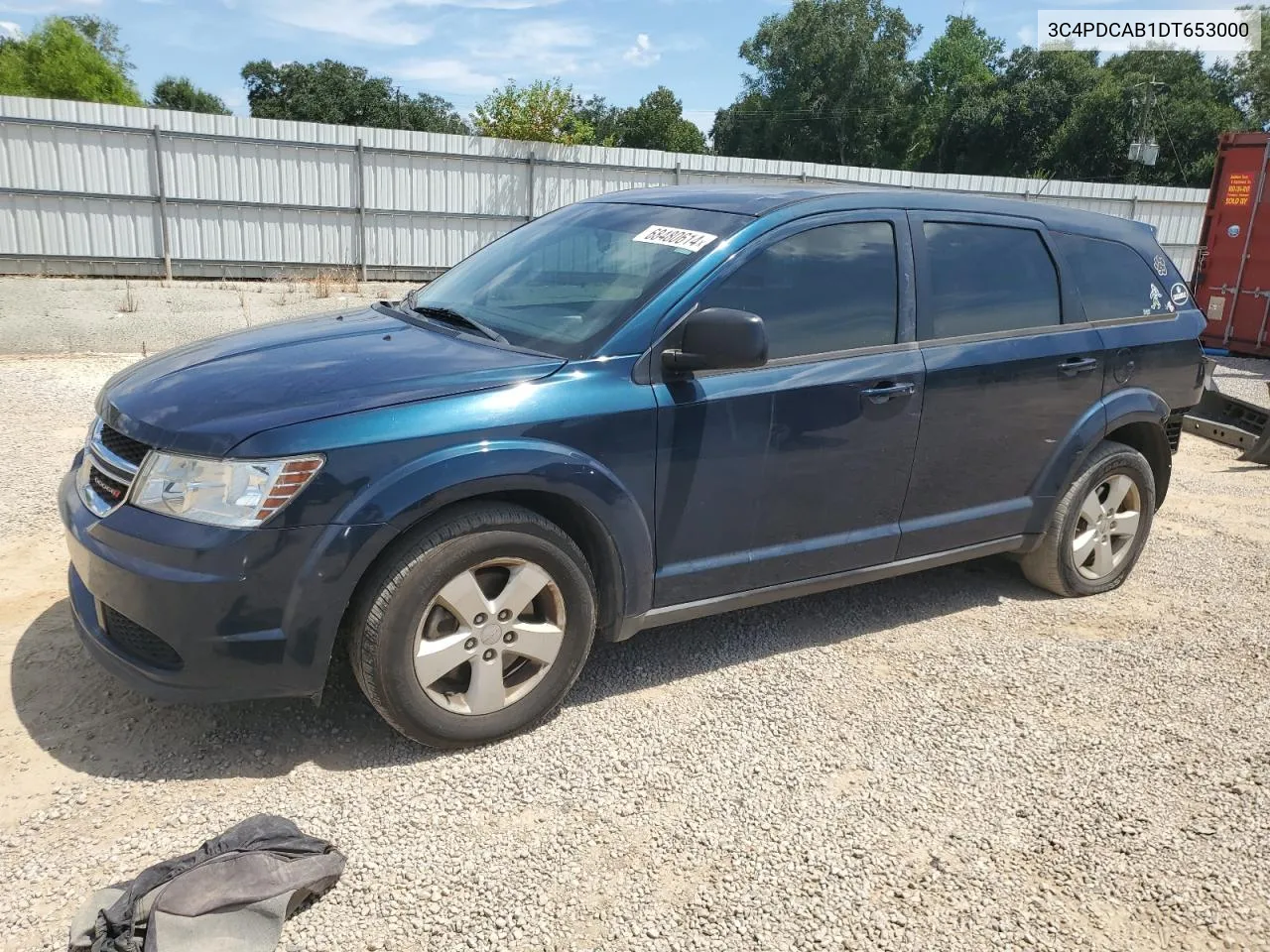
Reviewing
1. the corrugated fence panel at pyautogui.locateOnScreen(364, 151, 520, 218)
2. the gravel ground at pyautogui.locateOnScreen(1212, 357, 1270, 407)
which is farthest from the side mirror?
the corrugated fence panel at pyautogui.locateOnScreen(364, 151, 520, 218)

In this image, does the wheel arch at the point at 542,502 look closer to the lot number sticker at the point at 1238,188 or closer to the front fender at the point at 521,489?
the front fender at the point at 521,489

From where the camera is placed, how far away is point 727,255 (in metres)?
3.54

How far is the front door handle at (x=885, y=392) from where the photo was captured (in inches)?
150

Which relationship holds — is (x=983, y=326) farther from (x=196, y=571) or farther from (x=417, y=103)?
(x=417, y=103)

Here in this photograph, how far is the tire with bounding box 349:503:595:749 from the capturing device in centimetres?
297

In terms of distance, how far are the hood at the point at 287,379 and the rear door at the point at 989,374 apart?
1.70m

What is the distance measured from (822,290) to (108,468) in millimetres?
2569

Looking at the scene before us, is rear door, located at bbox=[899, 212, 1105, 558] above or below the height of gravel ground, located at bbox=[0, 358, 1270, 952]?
above

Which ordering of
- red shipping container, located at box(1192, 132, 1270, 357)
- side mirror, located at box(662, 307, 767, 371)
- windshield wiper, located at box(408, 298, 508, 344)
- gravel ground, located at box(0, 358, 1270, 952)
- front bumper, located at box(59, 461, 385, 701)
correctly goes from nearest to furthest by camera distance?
1. gravel ground, located at box(0, 358, 1270, 952)
2. front bumper, located at box(59, 461, 385, 701)
3. side mirror, located at box(662, 307, 767, 371)
4. windshield wiper, located at box(408, 298, 508, 344)
5. red shipping container, located at box(1192, 132, 1270, 357)

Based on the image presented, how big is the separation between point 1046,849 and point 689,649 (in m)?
1.61

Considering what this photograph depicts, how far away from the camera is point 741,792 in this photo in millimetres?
Result: 3121

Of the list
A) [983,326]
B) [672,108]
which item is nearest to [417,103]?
[672,108]

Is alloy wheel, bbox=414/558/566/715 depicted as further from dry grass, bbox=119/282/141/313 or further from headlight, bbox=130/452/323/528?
dry grass, bbox=119/282/141/313

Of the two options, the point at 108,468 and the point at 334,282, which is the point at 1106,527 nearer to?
the point at 108,468
